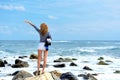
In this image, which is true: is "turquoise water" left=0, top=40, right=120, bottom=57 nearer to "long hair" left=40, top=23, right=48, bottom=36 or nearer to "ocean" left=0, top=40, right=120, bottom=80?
"ocean" left=0, top=40, right=120, bottom=80

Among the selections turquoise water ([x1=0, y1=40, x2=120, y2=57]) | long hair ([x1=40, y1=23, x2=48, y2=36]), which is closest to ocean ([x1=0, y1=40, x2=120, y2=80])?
turquoise water ([x1=0, y1=40, x2=120, y2=57])

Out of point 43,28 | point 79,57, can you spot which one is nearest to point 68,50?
point 79,57

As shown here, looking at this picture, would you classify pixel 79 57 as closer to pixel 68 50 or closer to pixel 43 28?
pixel 68 50

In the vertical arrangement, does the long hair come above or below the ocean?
above

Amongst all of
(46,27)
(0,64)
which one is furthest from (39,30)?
(0,64)

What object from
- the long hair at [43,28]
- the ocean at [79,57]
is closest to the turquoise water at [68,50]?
the ocean at [79,57]

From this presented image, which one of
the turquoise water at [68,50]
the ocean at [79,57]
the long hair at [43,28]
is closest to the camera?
the long hair at [43,28]

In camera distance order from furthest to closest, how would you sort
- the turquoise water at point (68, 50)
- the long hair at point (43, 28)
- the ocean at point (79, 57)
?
the turquoise water at point (68, 50), the ocean at point (79, 57), the long hair at point (43, 28)

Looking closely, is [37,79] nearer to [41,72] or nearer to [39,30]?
[41,72]

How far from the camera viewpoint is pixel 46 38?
12.0 meters

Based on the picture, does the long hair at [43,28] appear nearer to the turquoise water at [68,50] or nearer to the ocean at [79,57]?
the ocean at [79,57]

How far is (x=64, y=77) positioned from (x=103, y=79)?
4416mm

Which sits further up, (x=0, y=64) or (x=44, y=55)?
(x=44, y=55)

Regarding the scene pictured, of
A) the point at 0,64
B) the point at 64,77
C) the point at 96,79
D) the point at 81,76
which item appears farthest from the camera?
the point at 0,64
